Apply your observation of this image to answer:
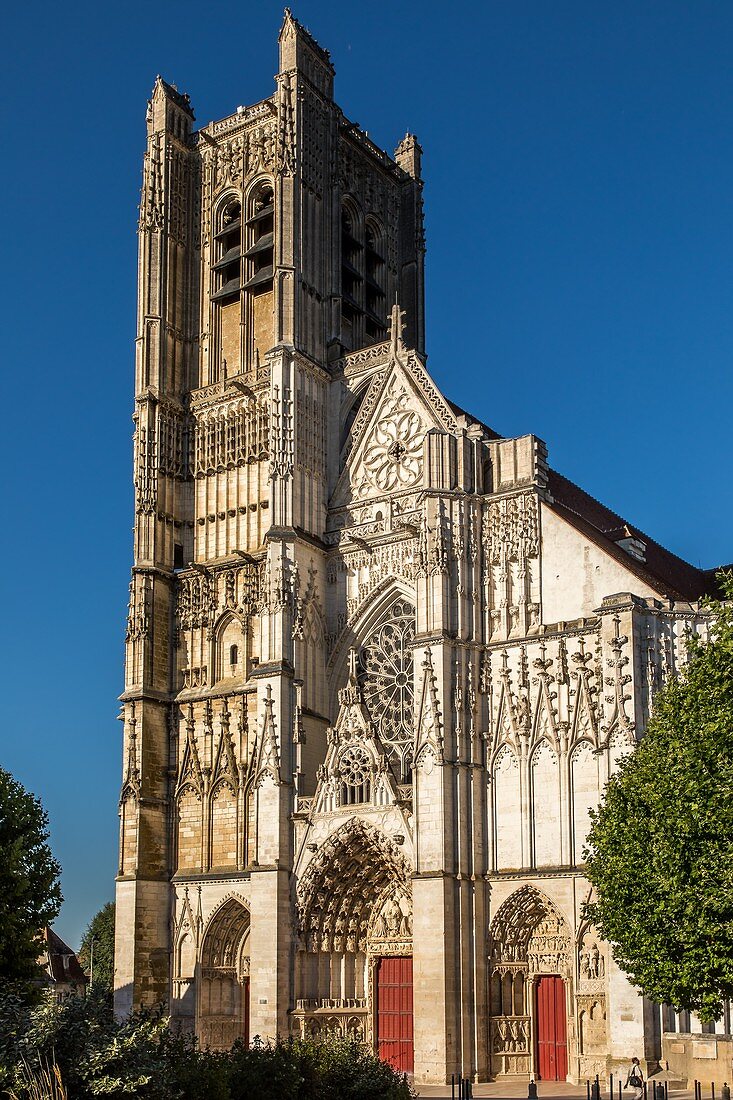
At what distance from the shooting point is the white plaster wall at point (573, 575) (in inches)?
1109

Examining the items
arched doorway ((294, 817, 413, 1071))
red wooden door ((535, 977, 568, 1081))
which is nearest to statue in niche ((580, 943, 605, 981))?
red wooden door ((535, 977, 568, 1081))

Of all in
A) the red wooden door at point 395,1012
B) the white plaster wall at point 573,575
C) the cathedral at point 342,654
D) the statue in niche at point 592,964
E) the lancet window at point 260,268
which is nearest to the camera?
the statue in niche at point 592,964

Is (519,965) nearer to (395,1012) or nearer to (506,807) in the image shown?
(506,807)

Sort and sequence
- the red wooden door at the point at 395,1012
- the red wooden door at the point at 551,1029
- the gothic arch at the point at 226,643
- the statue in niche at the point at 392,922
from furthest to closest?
1. the gothic arch at the point at 226,643
2. the statue in niche at the point at 392,922
3. the red wooden door at the point at 395,1012
4. the red wooden door at the point at 551,1029

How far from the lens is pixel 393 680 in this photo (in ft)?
103

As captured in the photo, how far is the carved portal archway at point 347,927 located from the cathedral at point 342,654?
0.25 feet

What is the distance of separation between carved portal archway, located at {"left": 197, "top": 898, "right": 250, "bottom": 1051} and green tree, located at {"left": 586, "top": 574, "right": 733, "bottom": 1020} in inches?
490

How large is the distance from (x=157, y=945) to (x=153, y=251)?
18744 mm

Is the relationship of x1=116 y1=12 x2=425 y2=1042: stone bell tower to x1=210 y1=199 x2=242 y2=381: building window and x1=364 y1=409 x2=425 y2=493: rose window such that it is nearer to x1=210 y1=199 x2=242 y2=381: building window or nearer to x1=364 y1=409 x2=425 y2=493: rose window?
x1=210 y1=199 x2=242 y2=381: building window

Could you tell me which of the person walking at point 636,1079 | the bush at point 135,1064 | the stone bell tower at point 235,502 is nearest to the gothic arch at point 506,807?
the person walking at point 636,1079

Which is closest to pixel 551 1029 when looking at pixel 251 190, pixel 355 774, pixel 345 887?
pixel 345 887

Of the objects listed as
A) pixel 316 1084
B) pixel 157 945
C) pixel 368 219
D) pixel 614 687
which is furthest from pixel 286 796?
pixel 368 219

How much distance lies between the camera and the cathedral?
2702 cm

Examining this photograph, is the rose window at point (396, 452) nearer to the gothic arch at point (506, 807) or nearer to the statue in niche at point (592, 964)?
the gothic arch at point (506, 807)
